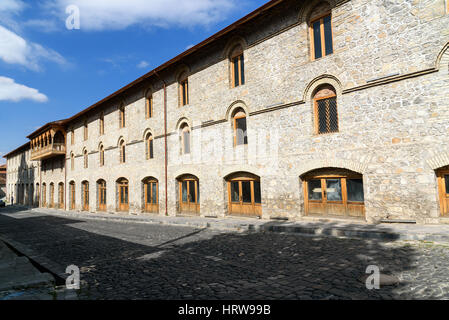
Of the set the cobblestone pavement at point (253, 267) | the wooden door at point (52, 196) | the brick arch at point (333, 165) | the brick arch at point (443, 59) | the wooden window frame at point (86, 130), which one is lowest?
the cobblestone pavement at point (253, 267)

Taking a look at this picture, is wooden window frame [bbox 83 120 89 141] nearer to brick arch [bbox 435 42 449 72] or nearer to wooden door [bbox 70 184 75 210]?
wooden door [bbox 70 184 75 210]

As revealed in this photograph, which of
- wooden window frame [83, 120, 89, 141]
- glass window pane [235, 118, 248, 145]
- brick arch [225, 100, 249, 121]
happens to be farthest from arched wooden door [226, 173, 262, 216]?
wooden window frame [83, 120, 89, 141]

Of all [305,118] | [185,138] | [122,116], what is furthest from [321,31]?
[122,116]

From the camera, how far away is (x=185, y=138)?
50.6ft

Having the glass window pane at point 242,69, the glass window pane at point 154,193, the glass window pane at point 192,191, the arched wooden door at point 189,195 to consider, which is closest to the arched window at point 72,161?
the glass window pane at point 154,193

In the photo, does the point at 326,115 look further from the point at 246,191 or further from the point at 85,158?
the point at 85,158

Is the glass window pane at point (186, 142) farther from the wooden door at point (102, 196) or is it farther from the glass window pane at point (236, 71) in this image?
the wooden door at point (102, 196)

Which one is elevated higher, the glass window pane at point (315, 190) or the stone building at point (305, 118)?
the stone building at point (305, 118)

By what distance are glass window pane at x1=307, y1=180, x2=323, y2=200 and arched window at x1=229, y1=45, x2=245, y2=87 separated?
17.9 feet

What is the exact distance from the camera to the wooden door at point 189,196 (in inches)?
584

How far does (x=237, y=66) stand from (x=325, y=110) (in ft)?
16.1

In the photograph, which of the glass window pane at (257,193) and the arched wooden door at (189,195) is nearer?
the glass window pane at (257,193)
